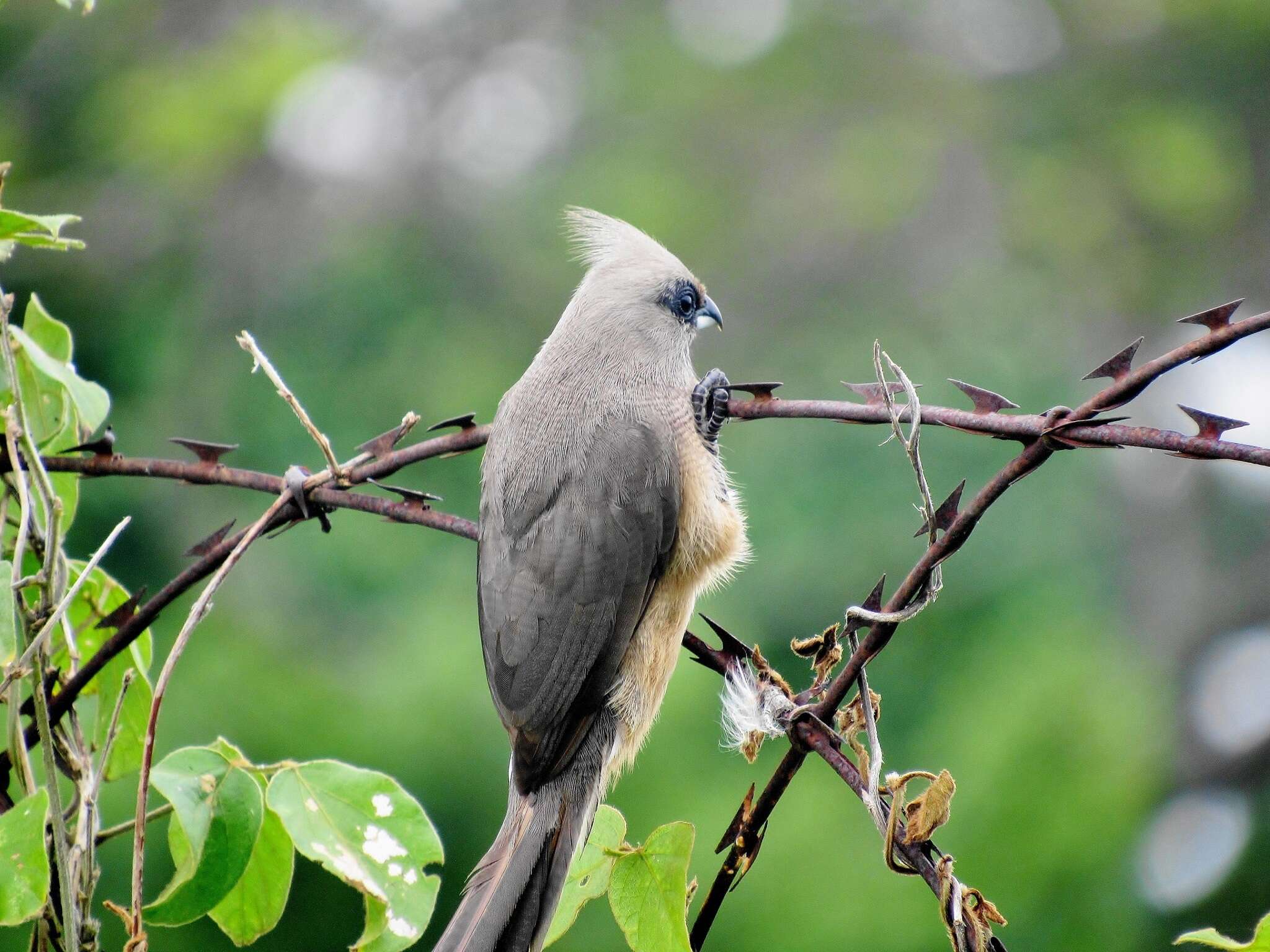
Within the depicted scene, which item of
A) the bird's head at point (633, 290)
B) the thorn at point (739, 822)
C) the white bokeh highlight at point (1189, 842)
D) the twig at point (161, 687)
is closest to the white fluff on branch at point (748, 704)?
the thorn at point (739, 822)

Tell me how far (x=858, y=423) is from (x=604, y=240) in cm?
172

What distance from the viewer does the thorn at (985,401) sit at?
1279mm

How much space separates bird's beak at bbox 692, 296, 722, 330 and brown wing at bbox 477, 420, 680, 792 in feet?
2.22

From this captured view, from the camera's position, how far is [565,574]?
86.7 inches

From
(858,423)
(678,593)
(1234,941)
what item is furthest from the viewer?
(678,593)

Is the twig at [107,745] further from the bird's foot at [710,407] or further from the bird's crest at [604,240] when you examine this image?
the bird's crest at [604,240]

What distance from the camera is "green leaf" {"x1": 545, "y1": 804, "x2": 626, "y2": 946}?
1.62 m

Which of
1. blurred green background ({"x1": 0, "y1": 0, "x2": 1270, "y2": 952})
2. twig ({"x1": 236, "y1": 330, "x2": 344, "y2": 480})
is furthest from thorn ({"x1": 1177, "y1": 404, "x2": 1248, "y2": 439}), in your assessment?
blurred green background ({"x1": 0, "y1": 0, "x2": 1270, "y2": 952})

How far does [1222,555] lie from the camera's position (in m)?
6.19

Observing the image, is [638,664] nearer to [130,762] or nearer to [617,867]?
[617,867]

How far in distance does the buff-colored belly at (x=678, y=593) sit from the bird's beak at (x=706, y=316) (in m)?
0.61

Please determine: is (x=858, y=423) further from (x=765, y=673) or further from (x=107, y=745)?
(x=107, y=745)

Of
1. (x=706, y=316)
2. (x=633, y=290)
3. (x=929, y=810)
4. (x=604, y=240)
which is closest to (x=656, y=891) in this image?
(x=929, y=810)

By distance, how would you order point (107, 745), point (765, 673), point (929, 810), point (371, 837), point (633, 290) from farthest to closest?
point (633, 290) → point (765, 673) → point (107, 745) → point (371, 837) → point (929, 810)
